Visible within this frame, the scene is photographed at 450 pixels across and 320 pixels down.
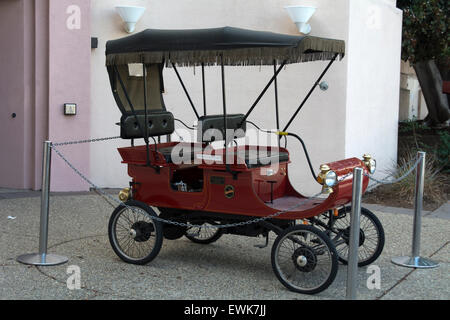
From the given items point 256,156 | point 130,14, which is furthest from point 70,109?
point 256,156

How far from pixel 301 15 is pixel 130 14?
2.52m

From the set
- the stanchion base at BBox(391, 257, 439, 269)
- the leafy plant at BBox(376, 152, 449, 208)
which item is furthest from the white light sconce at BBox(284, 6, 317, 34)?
the stanchion base at BBox(391, 257, 439, 269)

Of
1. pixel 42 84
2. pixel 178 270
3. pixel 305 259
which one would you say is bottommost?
pixel 178 270

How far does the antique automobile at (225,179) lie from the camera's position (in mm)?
5422

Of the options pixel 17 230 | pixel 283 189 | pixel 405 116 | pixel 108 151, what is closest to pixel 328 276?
pixel 283 189

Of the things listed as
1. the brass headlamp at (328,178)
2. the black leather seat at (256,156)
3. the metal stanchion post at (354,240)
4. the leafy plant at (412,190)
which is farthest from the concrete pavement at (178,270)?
the leafy plant at (412,190)

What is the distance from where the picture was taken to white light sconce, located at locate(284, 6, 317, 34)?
9.27m

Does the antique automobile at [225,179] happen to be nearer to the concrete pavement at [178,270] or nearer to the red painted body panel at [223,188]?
the red painted body panel at [223,188]

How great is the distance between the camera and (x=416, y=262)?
621cm

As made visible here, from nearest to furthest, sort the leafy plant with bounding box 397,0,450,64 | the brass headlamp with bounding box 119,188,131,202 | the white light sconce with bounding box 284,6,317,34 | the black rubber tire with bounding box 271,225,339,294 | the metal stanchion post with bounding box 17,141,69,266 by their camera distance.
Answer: the black rubber tire with bounding box 271,225,339,294 < the metal stanchion post with bounding box 17,141,69,266 < the brass headlamp with bounding box 119,188,131,202 < the white light sconce with bounding box 284,6,317,34 < the leafy plant with bounding box 397,0,450,64

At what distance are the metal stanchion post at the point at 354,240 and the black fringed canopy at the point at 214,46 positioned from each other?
124 cm

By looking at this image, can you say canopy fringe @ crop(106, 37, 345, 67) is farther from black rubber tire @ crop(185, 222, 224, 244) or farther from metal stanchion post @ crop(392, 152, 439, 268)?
black rubber tire @ crop(185, 222, 224, 244)

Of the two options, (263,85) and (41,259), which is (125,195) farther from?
(263,85)

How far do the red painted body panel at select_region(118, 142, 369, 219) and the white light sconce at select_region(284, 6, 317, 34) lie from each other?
373 cm
